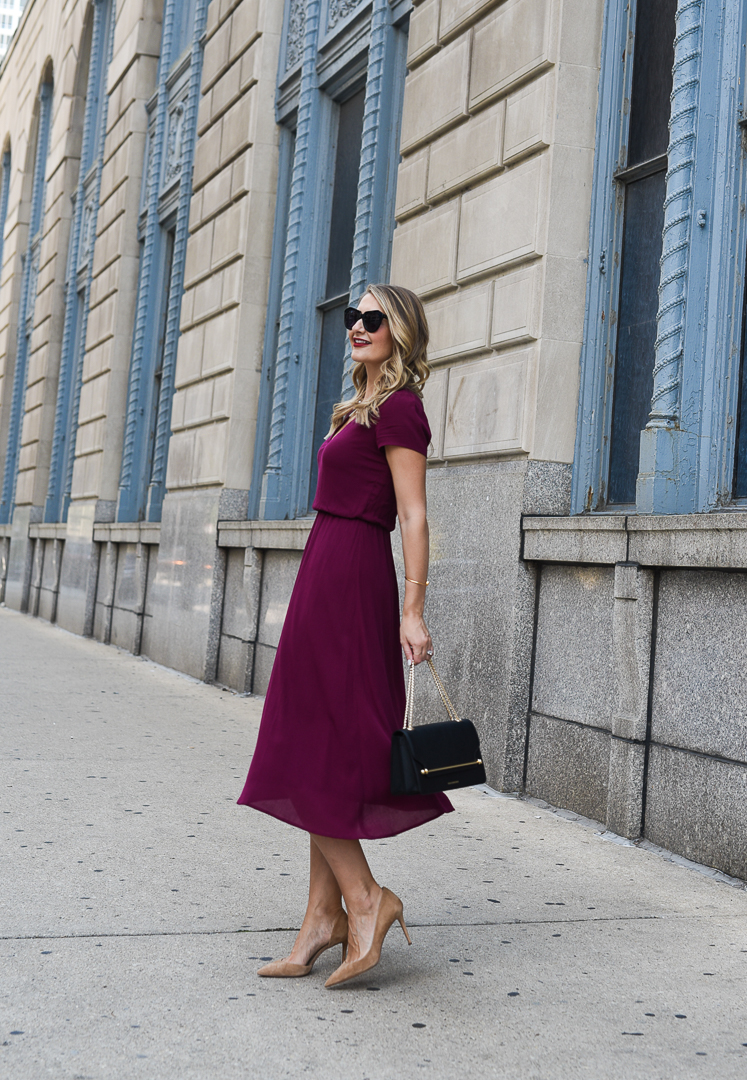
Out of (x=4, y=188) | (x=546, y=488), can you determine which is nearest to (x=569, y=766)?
(x=546, y=488)

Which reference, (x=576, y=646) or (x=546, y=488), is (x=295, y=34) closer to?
(x=546, y=488)

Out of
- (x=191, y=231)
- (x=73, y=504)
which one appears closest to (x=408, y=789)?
(x=191, y=231)

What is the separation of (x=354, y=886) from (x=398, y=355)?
1.55 metres

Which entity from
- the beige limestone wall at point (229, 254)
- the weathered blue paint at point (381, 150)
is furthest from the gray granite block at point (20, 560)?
the weathered blue paint at point (381, 150)

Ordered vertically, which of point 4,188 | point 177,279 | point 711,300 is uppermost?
point 4,188

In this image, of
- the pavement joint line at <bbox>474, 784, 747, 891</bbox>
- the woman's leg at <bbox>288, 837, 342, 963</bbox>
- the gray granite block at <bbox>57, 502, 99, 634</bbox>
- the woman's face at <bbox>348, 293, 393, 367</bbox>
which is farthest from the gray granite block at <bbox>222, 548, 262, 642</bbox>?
the woman's face at <bbox>348, 293, 393, 367</bbox>

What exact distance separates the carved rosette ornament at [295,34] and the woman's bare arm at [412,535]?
8.12 meters

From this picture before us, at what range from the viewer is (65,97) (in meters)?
20.2

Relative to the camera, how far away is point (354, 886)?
10.5 ft

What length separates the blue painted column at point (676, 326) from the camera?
208 inches

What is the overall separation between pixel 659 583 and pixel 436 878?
1644 mm

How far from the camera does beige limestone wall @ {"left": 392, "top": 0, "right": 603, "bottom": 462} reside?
20.1ft

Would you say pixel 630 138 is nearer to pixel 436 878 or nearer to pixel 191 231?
pixel 436 878

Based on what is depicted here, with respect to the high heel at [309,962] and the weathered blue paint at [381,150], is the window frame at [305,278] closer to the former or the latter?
the weathered blue paint at [381,150]
